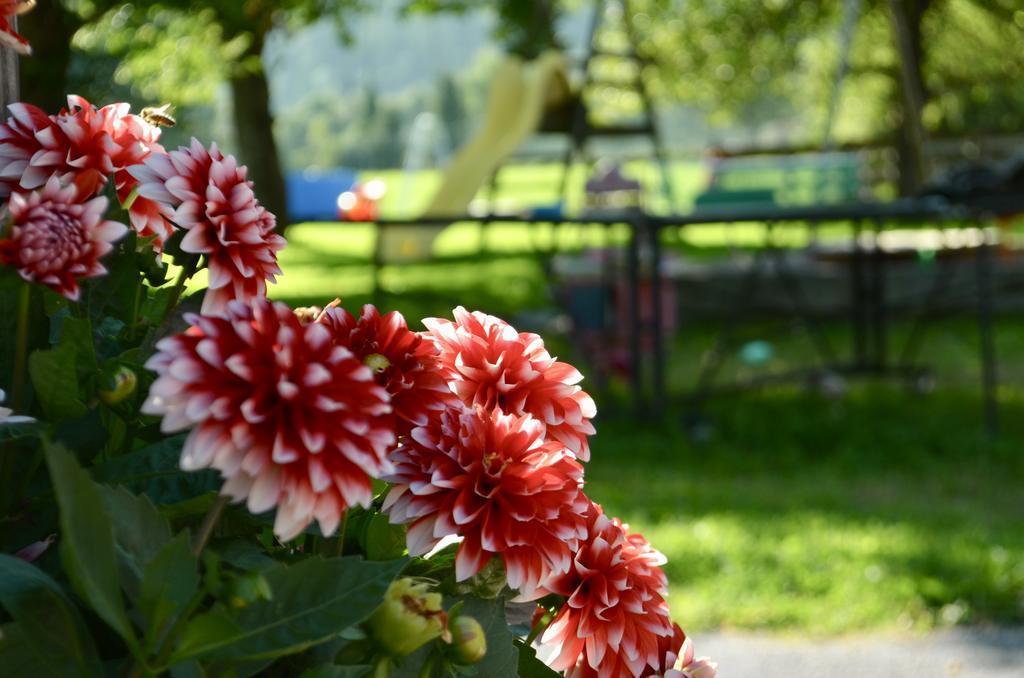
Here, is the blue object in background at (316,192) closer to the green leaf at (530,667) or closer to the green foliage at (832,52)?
the green foliage at (832,52)

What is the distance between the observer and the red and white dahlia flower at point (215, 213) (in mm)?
789

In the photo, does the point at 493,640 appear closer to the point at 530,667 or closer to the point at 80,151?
the point at 530,667

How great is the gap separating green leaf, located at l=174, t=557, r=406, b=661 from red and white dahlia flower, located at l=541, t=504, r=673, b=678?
24cm

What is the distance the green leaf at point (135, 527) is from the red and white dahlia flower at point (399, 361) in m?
0.17

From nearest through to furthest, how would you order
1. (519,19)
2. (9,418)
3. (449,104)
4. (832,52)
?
(9,418), (519,19), (832,52), (449,104)

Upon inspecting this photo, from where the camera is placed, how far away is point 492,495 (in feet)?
2.57

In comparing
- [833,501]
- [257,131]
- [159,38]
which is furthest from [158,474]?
[257,131]

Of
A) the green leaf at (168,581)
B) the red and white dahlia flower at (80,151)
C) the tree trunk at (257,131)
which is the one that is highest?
the red and white dahlia flower at (80,151)

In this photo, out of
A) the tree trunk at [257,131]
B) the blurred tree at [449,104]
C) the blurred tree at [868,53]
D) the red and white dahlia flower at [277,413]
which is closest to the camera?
the red and white dahlia flower at [277,413]

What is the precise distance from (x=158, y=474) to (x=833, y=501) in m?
4.23

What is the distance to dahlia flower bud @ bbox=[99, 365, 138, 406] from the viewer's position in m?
0.70

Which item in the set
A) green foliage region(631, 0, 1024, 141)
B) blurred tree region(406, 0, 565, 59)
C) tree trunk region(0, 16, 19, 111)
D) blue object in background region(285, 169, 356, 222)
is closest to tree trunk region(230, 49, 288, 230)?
blurred tree region(406, 0, 565, 59)

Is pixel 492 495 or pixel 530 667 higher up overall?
pixel 492 495

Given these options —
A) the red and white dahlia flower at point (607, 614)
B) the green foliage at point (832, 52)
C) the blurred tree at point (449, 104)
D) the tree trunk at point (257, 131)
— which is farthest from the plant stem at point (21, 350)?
the blurred tree at point (449, 104)
